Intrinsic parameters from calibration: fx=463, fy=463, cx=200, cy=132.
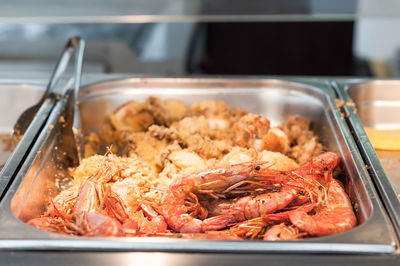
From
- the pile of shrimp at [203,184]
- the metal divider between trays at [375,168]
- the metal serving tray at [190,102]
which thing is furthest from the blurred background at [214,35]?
the metal divider between trays at [375,168]

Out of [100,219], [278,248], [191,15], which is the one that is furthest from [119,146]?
[191,15]

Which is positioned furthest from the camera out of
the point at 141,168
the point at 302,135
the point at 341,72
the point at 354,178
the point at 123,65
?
the point at 341,72

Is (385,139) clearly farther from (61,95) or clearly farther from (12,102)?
(12,102)

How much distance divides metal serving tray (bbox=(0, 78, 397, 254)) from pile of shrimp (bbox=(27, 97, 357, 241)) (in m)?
0.07

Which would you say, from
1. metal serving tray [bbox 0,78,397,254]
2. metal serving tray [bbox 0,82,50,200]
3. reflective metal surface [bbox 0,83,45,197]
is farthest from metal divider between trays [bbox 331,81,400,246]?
reflective metal surface [bbox 0,83,45,197]

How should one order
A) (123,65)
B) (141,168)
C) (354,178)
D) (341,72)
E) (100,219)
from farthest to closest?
(341,72) < (123,65) < (141,168) < (354,178) < (100,219)

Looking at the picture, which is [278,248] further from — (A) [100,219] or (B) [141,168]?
(B) [141,168]

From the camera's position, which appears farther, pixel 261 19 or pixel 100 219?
pixel 261 19

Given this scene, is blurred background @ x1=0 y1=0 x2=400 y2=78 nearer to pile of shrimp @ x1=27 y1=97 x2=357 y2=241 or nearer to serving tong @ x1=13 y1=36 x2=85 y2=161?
serving tong @ x1=13 y1=36 x2=85 y2=161

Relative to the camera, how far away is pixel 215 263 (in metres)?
1.15

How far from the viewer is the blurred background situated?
315 cm

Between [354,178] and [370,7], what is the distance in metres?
2.15

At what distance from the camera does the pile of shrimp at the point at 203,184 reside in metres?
1.39

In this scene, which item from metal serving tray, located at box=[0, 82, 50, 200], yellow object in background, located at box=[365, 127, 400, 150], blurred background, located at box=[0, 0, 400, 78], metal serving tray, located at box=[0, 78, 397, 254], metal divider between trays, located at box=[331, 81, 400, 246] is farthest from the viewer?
blurred background, located at box=[0, 0, 400, 78]
